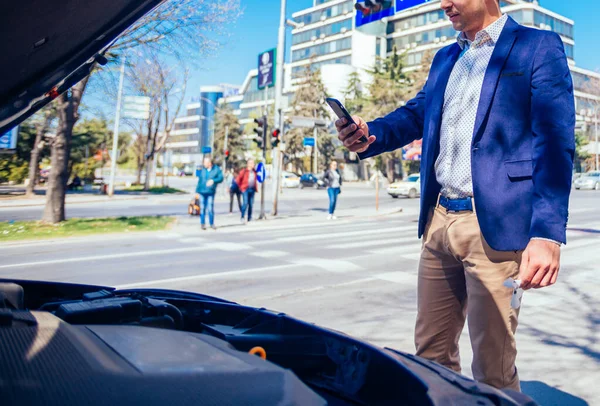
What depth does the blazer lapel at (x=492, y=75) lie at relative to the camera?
79.1 inches

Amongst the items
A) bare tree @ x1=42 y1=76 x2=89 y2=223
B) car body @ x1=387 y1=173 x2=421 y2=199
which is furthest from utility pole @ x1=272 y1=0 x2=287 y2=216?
car body @ x1=387 y1=173 x2=421 y2=199

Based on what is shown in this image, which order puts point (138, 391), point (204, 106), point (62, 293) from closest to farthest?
point (138, 391) < point (62, 293) < point (204, 106)

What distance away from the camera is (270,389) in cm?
109

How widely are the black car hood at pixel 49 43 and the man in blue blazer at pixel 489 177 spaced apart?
94 cm

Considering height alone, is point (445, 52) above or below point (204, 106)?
below

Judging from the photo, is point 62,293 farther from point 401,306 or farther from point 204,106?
point 204,106

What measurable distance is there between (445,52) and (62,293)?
2.00 metres

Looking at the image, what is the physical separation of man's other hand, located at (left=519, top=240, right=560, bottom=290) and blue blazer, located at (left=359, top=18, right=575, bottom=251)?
4 centimetres

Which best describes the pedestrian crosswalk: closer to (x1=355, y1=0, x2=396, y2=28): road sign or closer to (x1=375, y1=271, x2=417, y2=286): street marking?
(x1=375, y1=271, x2=417, y2=286): street marking

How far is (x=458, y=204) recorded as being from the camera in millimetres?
2080

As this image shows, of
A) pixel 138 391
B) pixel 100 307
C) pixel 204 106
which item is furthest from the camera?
pixel 204 106

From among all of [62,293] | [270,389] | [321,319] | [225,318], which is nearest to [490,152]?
[225,318]

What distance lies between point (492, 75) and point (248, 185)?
1447 centimetres

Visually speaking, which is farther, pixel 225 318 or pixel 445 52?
pixel 445 52
